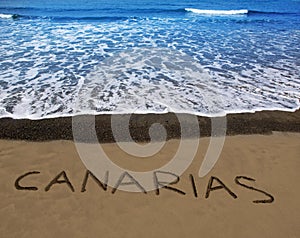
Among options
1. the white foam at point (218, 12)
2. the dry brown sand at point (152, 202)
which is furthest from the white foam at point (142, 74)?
the white foam at point (218, 12)

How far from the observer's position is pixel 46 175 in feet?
12.0

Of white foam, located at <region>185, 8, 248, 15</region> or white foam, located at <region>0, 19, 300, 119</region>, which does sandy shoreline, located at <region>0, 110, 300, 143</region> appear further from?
white foam, located at <region>185, 8, 248, 15</region>

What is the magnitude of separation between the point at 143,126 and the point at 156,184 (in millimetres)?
1440

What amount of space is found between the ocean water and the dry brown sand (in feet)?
4.89

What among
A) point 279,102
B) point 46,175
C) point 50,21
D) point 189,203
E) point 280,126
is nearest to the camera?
point 189,203

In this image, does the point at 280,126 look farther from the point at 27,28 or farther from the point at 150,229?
the point at 27,28

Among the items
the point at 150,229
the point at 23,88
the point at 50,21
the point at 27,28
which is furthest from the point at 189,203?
the point at 50,21

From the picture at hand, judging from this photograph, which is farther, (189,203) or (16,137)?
(16,137)

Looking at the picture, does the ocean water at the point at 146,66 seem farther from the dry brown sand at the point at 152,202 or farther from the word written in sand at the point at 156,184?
the word written in sand at the point at 156,184

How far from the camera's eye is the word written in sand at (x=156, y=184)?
3.43 metres

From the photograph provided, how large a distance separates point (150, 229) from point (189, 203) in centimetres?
55

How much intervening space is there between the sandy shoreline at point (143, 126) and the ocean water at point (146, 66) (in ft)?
0.90

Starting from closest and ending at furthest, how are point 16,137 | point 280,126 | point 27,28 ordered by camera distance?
point 16,137, point 280,126, point 27,28

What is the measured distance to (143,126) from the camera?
484 cm
